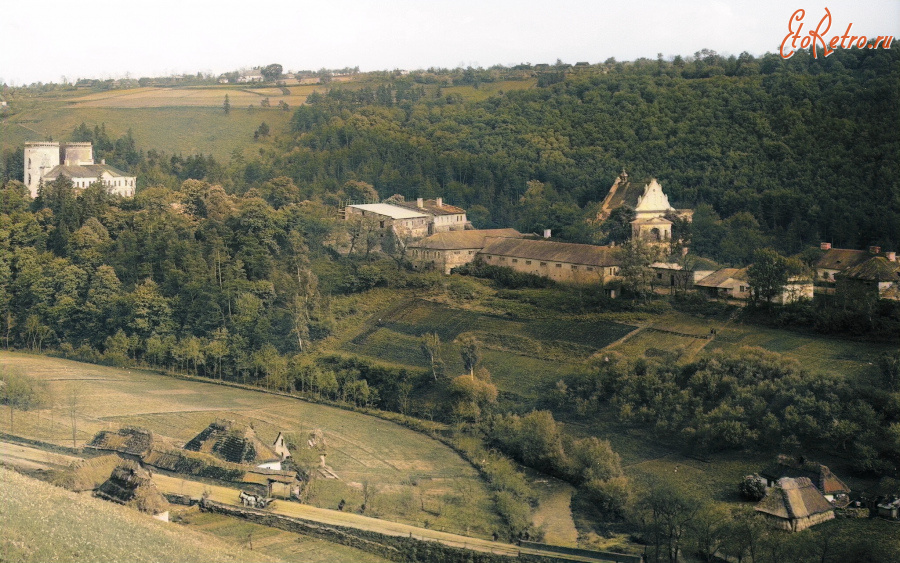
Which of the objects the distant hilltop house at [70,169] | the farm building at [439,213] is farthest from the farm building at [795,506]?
the distant hilltop house at [70,169]

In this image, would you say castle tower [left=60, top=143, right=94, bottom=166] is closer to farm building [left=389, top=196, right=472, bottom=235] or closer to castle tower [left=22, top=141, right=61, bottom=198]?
castle tower [left=22, top=141, right=61, bottom=198]

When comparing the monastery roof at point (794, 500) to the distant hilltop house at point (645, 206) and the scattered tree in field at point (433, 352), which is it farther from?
the distant hilltop house at point (645, 206)

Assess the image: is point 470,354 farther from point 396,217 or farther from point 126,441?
point 396,217

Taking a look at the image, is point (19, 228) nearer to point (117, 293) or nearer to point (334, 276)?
point (117, 293)

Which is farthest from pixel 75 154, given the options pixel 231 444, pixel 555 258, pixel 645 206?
pixel 231 444

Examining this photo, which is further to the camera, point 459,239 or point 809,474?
point 459,239

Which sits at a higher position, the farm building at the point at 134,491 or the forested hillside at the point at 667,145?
the forested hillside at the point at 667,145

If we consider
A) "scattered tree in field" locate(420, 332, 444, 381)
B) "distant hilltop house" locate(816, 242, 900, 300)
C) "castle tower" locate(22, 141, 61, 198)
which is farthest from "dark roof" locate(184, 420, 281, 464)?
"castle tower" locate(22, 141, 61, 198)
